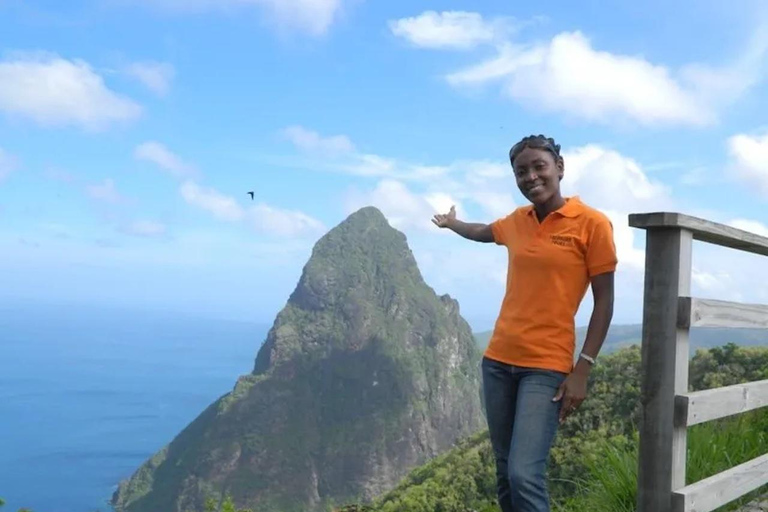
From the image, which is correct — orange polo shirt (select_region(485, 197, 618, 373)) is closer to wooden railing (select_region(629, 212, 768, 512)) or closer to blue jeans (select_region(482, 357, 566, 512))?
blue jeans (select_region(482, 357, 566, 512))

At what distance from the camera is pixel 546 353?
2275 mm

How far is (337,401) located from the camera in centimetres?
9350

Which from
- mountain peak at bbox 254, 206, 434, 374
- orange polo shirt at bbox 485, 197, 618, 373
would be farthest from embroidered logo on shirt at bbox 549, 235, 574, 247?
mountain peak at bbox 254, 206, 434, 374

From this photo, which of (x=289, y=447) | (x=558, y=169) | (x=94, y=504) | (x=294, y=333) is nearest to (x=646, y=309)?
(x=558, y=169)

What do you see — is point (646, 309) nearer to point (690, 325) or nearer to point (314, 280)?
point (690, 325)

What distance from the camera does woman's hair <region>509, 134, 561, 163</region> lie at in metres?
2.41

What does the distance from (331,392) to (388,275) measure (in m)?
21.6

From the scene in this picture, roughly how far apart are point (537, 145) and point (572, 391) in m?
0.78

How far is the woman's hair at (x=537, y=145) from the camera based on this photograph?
94.7 inches

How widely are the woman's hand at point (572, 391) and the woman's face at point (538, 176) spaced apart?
1.82 feet

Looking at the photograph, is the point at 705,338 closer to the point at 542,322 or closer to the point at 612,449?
the point at 612,449

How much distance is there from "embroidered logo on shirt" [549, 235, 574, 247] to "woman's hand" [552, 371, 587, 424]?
1.26 feet

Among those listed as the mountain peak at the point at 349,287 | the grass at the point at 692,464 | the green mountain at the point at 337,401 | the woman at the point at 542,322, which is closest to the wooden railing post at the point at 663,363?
the woman at the point at 542,322

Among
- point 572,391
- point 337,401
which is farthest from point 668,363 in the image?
point 337,401
